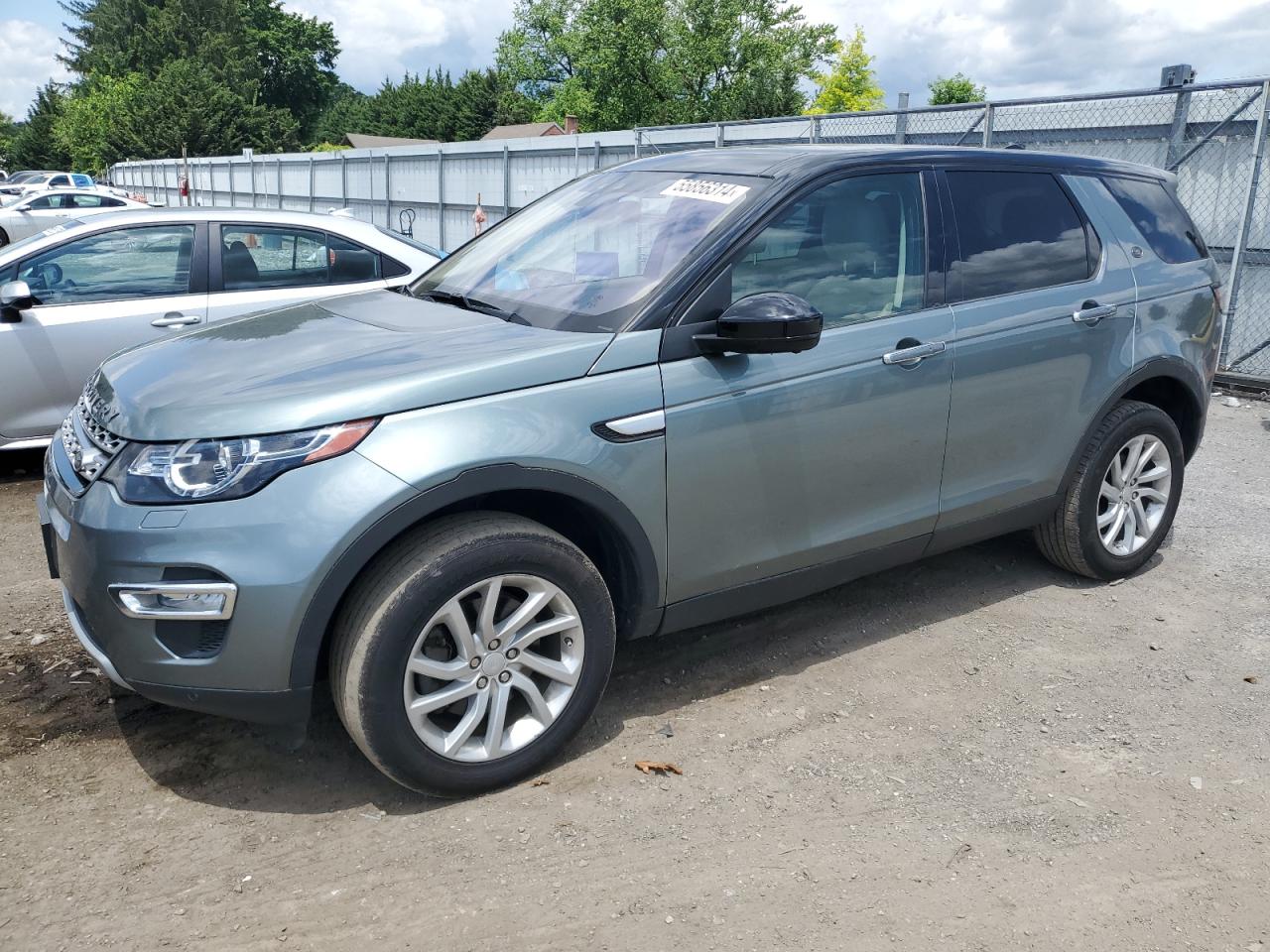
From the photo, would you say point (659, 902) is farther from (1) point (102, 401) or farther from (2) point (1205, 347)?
(2) point (1205, 347)

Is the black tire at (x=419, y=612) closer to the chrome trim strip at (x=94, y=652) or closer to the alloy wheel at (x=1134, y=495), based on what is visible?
the chrome trim strip at (x=94, y=652)

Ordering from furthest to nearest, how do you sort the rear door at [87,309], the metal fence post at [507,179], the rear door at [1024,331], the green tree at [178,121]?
the green tree at [178,121] → the metal fence post at [507,179] → the rear door at [87,309] → the rear door at [1024,331]

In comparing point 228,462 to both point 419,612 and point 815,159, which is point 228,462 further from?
point 815,159

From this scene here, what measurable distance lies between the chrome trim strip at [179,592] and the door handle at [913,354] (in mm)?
2241

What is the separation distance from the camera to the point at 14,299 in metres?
6.01

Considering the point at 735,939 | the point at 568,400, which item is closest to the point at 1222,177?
the point at 568,400

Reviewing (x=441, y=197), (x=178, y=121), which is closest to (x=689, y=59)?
(x=178, y=121)

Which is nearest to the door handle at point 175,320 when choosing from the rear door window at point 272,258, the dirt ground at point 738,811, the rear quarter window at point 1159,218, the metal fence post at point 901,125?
the rear door window at point 272,258

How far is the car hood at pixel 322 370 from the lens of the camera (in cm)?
283

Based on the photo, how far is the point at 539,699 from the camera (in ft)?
10.3

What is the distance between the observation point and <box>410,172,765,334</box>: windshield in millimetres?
3422

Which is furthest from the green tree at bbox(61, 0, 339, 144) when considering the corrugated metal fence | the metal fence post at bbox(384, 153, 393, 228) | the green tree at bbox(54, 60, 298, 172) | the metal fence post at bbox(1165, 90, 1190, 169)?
the metal fence post at bbox(1165, 90, 1190, 169)

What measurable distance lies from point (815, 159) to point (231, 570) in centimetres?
237

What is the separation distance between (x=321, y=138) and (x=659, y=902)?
105609mm
